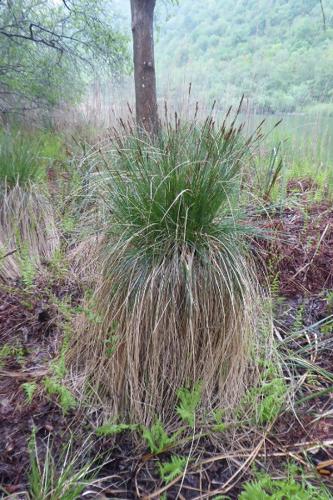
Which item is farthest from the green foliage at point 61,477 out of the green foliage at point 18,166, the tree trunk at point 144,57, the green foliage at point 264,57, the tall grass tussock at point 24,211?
the green foliage at point 264,57

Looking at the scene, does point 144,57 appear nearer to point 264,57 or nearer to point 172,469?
point 264,57

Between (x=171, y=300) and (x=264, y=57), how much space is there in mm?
3210

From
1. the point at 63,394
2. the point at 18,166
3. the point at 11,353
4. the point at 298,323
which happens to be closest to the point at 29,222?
the point at 18,166

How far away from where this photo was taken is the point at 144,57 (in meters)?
3.34

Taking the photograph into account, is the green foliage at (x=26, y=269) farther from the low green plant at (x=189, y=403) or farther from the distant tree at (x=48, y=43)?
the distant tree at (x=48, y=43)

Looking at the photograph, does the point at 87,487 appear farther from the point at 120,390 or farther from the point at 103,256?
the point at 103,256

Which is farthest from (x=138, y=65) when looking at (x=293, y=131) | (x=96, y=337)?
(x=96, y=337)

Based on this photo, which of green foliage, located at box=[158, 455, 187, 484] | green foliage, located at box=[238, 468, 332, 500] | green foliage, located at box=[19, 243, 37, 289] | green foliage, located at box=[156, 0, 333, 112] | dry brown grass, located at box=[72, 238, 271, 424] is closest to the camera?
green foliage, located at box=[238, 468, 332, 500]

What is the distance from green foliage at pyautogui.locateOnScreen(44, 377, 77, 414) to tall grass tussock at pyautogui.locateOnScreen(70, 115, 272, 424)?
0.38ft

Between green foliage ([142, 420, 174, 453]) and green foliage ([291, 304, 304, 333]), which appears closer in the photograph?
green foliage ([142, 420, 174, 453])

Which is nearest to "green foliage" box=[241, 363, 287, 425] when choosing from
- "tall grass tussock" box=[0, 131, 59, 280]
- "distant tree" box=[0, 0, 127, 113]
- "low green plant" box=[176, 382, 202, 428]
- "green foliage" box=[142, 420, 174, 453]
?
"low green plant" box=[176, 382, 202, 428]

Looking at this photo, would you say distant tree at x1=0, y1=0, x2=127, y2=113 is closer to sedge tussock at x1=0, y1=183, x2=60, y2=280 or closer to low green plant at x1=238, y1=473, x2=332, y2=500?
sedge tussock at x1=0, y1=183, x2=60, y2=280

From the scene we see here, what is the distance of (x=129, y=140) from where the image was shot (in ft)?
6.52

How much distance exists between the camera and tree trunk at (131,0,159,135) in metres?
3.25
